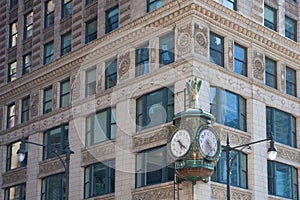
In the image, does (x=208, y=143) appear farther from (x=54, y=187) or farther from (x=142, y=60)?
(x=54, y=187)

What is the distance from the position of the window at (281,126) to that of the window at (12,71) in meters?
20.7

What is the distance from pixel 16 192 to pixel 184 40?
1872 centimetres

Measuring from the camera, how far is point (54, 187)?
44438mm


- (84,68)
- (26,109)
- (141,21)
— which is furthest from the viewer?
(26,109)

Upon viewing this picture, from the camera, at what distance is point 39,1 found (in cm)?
5031

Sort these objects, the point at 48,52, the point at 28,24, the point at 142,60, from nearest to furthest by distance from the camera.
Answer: the point at 142,60
the point at 48,52
the point at 28,24

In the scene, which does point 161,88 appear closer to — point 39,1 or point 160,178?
point 160,178

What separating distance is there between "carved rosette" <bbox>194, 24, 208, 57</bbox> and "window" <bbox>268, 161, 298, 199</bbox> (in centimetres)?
810

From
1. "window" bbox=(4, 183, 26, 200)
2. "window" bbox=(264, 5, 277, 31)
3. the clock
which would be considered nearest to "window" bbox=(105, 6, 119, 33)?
"window" bbox=(264, 5, 277, 31)

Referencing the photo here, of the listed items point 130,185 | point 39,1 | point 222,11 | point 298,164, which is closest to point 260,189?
point 298,164

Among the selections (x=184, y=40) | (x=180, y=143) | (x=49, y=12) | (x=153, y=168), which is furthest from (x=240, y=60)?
(x=49, y=12)

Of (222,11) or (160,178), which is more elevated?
(222,11)

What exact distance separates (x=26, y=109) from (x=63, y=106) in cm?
516

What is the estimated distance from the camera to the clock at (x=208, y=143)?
3388 cm
